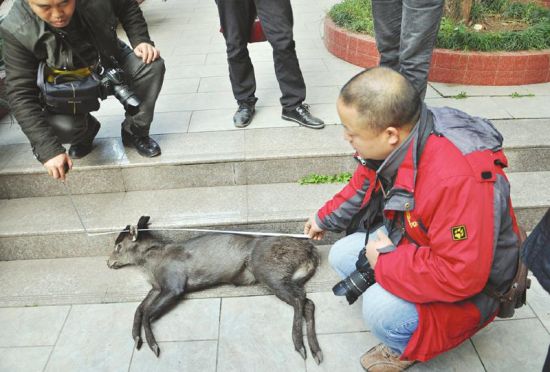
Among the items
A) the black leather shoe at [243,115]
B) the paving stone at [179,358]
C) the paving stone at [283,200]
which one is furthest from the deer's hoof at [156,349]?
the black leather shoe at [243,115]

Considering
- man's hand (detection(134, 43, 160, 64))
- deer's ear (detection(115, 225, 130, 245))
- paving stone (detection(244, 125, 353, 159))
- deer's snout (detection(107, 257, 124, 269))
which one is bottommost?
deer's snout (detection(107, 257, 124, 269))

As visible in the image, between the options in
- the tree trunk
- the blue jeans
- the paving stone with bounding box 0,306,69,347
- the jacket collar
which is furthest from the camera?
the tree trunk

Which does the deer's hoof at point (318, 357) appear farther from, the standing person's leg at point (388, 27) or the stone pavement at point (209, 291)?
the standing person's leg at point (388, 27)

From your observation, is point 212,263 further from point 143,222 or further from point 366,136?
point 366,136

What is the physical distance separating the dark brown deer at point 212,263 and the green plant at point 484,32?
9.98 feet

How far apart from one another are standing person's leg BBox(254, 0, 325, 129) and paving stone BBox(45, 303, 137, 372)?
209cm

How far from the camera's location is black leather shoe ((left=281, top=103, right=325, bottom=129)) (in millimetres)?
3688

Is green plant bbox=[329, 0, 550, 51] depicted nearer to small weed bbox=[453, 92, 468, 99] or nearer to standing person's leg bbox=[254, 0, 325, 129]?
small weed bbox=[453, 92, 468, 99]

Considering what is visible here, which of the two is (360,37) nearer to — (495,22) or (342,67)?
(342,67)

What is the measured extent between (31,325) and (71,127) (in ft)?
4.67

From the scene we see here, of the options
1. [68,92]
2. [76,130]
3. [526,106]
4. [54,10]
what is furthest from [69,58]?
[526,106]

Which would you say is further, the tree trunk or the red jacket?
the tree trunk

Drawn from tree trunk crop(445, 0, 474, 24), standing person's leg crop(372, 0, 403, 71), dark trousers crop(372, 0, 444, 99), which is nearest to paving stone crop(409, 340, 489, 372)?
dark trousers crop(372, 0, 444, 99)

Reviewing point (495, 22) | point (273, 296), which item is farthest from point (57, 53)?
point (495, 22)
